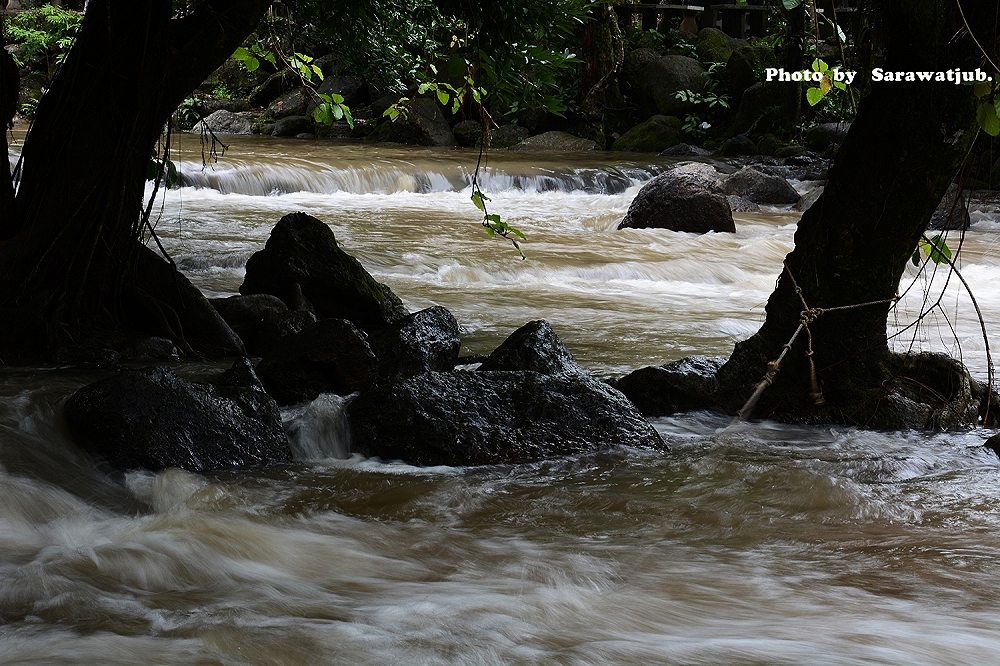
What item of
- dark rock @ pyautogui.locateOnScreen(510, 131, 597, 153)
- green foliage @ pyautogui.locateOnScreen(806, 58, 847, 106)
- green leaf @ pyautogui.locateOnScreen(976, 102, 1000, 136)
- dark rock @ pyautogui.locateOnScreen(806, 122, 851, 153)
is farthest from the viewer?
dark rock @ pyautogui.locateOnScreen(510, 131, 597, 153)

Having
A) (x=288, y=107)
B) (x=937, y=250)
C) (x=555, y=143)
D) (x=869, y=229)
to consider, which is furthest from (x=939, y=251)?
(x=288, y=107)

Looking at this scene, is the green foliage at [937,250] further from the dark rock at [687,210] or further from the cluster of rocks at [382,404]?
the dark rock at [687,210]

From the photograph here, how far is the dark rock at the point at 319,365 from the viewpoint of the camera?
5.32 meters

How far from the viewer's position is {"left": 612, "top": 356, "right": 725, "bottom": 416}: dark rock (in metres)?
5.36

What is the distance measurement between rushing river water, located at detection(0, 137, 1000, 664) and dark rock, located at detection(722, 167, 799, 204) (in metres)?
9.66

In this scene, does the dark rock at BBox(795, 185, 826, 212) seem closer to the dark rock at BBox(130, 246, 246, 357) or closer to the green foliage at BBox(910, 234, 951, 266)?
the green foliage at BBox(910, 234, 951, 266)

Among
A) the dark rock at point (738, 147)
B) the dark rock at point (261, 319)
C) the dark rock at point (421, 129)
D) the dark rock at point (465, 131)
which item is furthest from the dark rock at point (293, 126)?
the dark rock at point (261, 319)

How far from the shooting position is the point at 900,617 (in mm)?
3094

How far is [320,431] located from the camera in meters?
4.82

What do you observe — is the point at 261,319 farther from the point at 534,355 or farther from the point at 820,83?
the point at 820,83

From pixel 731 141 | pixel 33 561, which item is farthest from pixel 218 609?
pixel 731 141

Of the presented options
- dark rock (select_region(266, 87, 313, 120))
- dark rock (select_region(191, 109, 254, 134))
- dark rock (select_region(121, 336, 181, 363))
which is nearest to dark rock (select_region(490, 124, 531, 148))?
dark rock (select_region(266, 87, 313, 120))

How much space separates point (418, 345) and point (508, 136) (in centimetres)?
1799

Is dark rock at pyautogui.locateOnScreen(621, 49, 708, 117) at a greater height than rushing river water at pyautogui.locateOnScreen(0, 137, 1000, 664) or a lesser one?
greater
